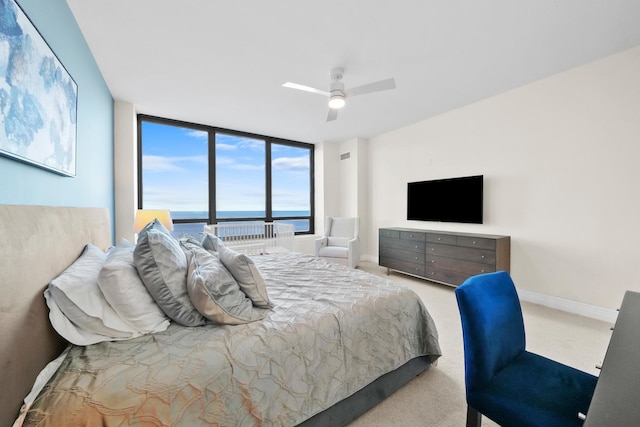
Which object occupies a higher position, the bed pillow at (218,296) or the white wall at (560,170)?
the white wall at (560,170)

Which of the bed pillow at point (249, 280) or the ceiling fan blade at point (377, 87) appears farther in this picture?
the ceiling fan blade at point (377, 87)

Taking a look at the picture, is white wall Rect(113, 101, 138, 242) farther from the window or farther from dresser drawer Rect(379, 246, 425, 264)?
dresser drawer Rect(379, 246, 425, 264)

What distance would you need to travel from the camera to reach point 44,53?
4.66 feet

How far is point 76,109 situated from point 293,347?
233 centimetres

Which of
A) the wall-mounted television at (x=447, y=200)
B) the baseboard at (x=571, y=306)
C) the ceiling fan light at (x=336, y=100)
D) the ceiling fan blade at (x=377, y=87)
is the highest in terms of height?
the ceiling fan blade at (x=377, y=87)

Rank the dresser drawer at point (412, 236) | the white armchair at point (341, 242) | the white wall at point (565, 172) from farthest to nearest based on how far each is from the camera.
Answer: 1. the white armchair at point (341, 242)
2. the dresser drawer at point (412, 236)
3. the white wall at point (565, 172)

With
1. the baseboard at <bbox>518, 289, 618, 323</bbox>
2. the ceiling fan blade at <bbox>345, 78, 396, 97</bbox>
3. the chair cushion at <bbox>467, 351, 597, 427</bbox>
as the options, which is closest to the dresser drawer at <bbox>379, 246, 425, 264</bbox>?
the baseboard at <bbox>518, 289, 618, 323</bbox>

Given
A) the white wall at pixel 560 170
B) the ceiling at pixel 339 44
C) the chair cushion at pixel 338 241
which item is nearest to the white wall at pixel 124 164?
the white wall at pixel 560 170

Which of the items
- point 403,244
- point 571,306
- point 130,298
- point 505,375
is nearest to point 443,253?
point 403,244

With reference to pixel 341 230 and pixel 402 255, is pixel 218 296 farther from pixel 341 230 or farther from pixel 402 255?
pixel 341 230

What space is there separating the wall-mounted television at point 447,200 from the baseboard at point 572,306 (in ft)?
3.47

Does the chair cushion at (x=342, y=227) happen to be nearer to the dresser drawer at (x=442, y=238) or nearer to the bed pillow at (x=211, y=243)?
the dresser drawer at (x=442, y=238)

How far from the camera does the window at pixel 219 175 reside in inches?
174

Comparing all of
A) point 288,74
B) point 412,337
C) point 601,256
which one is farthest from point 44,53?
point 601,256
